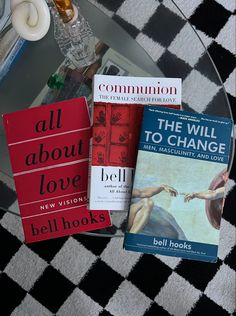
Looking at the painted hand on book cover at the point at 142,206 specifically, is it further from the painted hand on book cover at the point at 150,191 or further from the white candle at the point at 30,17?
the white candle at the point at 30,17

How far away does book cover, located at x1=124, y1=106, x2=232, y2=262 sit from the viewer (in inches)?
29.0

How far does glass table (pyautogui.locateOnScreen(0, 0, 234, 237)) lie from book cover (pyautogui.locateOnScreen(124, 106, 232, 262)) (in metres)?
0.07

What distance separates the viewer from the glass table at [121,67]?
2.63ft

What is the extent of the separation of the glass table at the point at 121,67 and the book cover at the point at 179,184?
69 millimetres

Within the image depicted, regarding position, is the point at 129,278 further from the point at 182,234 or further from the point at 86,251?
the point at 182,234

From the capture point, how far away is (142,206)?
0.74m

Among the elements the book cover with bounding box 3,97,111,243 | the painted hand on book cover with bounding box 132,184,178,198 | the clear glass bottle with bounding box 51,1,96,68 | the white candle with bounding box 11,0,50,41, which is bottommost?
the book cover with bounding box 3,97,111,243

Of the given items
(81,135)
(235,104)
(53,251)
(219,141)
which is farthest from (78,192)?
(235,104)

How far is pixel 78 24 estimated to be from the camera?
76 cm

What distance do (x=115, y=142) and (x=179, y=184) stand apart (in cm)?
12

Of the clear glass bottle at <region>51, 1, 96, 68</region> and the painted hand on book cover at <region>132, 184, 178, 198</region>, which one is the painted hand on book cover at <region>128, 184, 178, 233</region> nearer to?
the painted hand on book cover at <region>132, 184, 178, 198</region>

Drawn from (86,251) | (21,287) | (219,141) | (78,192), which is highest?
(219,141)

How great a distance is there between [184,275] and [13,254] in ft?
1.34

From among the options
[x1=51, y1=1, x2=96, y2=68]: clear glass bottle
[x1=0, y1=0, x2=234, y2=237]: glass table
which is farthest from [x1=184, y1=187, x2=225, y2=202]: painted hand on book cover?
[x1=51, y1=1, x2=96, y2=68]: clear glass bottle
